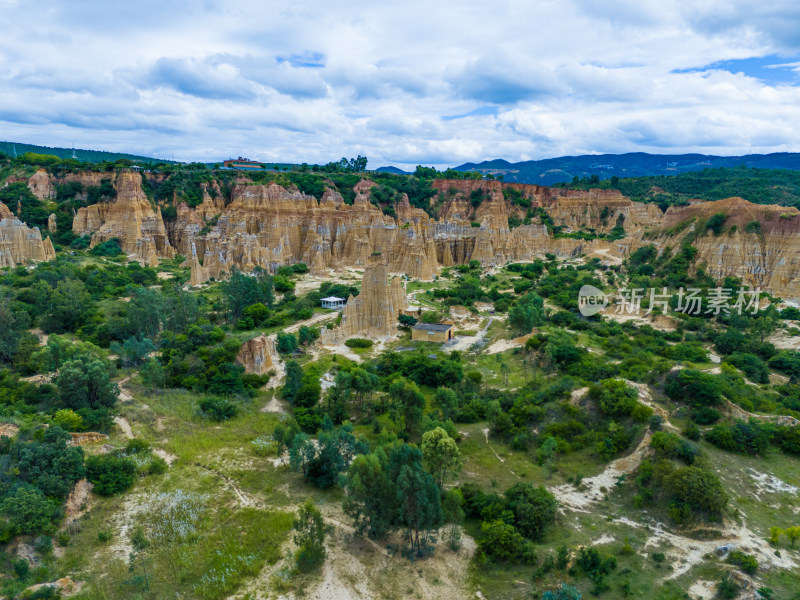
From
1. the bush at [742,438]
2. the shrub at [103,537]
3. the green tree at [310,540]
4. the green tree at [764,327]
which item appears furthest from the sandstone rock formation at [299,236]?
the green tree at [310,540]

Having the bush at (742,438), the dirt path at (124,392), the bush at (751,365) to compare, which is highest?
the bush at (751,365)

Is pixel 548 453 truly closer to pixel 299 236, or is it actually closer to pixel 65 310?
pixel 65 310

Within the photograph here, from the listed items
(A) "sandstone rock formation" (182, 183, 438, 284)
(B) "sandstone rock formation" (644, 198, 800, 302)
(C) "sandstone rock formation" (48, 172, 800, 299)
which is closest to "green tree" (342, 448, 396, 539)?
(C) "sandstone rock formation" (48, 172, 800, 299)

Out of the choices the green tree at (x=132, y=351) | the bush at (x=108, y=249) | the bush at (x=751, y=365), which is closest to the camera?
the bush at (x=751, y=365)

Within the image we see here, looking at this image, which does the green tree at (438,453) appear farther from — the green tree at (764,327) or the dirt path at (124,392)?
the green tree at (764,327)

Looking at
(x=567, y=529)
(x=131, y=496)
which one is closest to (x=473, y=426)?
(x=567, y=529)

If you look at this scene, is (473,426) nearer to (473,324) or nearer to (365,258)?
(473,324)
